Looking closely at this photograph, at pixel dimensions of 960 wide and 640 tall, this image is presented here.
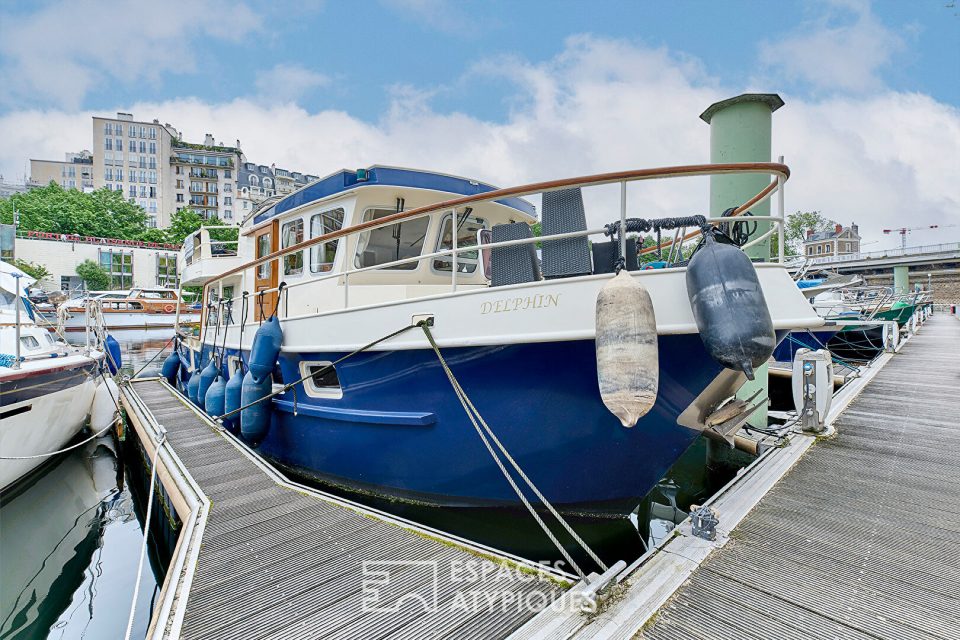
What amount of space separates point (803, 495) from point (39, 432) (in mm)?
8578

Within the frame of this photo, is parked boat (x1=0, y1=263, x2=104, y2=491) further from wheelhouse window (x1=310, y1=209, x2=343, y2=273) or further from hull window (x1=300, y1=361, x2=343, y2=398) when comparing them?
wheelhouse window (x1=310, y1=209, x2=343, y2=273)

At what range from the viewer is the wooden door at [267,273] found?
663 centimetres

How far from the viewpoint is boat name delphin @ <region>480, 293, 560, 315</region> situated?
3479 mm

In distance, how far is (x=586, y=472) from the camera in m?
3.93

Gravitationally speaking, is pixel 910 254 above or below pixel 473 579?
above

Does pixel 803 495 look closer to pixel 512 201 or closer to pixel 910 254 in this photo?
pixel 512 201

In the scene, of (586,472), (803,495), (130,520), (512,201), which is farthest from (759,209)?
(130,520)

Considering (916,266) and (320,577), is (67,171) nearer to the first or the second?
(320,577)

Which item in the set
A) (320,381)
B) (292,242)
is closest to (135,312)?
(292,242)

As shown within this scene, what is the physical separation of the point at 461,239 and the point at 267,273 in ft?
9.53

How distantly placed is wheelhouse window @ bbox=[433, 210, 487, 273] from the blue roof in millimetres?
375

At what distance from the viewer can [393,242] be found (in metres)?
5.73

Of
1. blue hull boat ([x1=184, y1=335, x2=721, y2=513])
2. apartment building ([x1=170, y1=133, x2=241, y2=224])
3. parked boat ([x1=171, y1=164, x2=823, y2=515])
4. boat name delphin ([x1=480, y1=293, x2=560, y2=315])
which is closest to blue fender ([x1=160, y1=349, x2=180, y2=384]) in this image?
parked boat ([x1=171, y1=164, x2=823, y2=515])

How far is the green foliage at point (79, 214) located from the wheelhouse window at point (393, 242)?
56.8m
